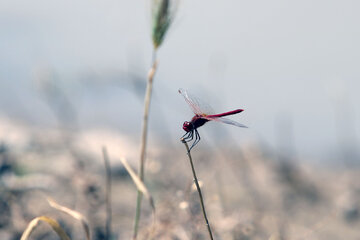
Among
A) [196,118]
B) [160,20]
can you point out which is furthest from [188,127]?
[160,20]

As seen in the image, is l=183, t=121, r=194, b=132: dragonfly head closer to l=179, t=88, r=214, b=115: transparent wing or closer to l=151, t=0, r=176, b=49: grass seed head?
l=179, t=88, r=214, b=115: transparent wing

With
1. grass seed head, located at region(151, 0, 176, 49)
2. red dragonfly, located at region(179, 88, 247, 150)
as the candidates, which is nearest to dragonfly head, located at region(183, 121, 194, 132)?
red dragonfly, located at region(179, 88, 247, 150)

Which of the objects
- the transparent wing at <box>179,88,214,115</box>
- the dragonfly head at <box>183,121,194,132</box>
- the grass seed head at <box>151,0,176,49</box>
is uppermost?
the grass seed head at <box>151,0,176,49</box>

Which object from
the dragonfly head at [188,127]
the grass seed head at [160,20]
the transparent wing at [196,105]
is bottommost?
the dragonfly head at [188,127]

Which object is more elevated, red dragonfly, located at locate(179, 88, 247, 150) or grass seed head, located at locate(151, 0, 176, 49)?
grass seed head, located at locate(151, 0, 176, 49)

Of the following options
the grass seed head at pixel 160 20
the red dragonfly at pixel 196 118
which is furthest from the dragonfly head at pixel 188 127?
the grass seed head at pixel 160 20

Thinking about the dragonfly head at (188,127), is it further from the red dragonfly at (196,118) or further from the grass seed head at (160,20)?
the grass seed head at (160,20)

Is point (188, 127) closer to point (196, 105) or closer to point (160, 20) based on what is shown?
point (196, 105)

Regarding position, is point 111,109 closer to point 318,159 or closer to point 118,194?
point 318,159

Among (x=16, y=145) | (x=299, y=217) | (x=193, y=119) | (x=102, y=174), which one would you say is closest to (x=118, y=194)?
(x=102, y=174)
